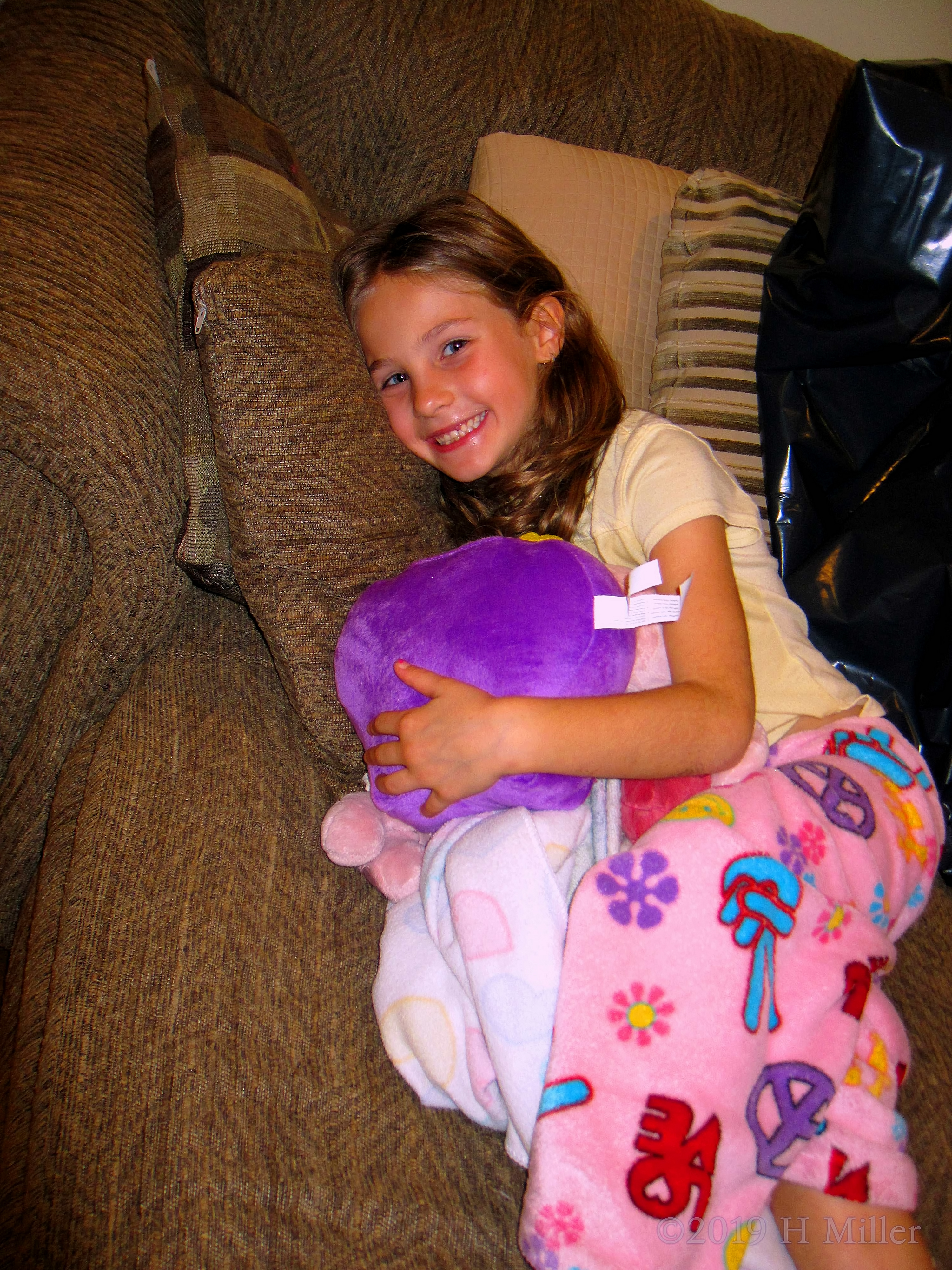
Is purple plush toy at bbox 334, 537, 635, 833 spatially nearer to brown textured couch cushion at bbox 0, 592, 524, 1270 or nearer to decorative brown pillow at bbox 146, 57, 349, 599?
brown textured couch cushion at bbox 0, 592, 524, 1270

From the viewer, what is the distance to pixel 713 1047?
22.0 inches

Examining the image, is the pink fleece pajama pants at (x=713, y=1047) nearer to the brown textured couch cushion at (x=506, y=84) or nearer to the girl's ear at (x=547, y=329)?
the girl's ear at (x=547, y=329)

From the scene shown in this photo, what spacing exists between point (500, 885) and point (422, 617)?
0.24m

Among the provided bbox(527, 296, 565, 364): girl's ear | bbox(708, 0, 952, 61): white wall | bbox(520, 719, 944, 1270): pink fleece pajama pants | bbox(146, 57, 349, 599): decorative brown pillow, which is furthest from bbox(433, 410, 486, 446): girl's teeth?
bbox(708, 0, 952, 61): white wall

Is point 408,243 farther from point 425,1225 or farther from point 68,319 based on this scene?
point 425,1225

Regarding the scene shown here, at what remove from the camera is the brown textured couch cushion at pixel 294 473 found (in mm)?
754

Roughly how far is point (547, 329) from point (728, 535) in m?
0.40

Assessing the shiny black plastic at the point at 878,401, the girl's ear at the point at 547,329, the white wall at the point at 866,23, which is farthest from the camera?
the white wall at the point at 866,23

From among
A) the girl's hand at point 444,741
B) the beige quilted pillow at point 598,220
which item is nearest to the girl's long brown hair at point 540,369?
the beige quilted pillow at point 598,220

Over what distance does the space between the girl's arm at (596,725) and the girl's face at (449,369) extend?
1.17 ft

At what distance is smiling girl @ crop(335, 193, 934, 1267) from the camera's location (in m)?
0.64

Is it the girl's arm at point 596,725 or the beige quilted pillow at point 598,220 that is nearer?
the girl's arm at point 596,725

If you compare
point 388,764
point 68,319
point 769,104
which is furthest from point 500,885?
point 769,104

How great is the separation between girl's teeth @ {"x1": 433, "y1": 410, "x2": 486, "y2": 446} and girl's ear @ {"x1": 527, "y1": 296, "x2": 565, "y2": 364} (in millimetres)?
142
